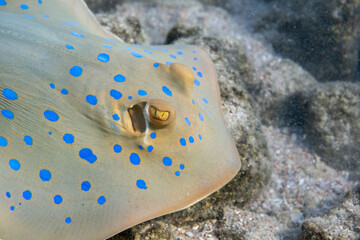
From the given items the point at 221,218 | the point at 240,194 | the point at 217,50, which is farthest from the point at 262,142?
the point at 217,50

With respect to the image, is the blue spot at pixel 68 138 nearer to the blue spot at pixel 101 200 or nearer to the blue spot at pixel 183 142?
→ the blue spot at pixel 101 200

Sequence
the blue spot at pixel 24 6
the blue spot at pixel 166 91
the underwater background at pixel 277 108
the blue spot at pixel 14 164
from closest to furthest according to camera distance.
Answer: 1. the blue spot at pixel 14 164
2. the blue spot at pixel 166 91
3. the underwater background at pixel 277 108
4. the blue spot at pixel 24 6

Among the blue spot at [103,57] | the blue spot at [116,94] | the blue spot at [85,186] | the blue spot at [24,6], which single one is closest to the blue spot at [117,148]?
the blue spot at [85,186]

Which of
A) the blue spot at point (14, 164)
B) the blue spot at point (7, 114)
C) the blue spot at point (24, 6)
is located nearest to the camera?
the blue spot at point (14, 164)

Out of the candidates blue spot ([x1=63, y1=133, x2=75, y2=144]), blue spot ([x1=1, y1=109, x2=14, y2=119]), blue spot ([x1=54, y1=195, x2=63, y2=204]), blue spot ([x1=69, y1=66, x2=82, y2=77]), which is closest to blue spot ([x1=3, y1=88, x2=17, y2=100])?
blue spot ([x1=1, y1=109, x2=14, y2=119])

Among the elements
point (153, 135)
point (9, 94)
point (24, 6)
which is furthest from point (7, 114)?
point (24, 6)
